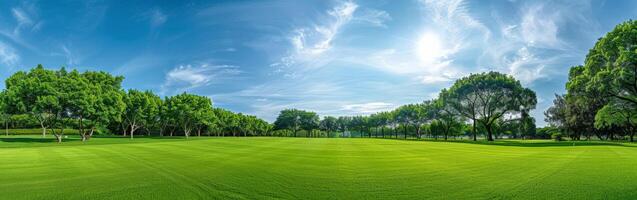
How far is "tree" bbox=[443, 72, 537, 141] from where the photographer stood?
59125 mm

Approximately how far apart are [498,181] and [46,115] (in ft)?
189

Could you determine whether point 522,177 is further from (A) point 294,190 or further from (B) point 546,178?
(A) point 294,190

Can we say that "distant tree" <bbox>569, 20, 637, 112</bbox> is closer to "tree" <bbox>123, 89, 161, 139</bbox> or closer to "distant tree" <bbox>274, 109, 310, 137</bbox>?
"tree" <bbox>123, 89, 161, 139</bbox>

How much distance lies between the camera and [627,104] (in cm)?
4078

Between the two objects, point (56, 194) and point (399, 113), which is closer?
point (56, 194)

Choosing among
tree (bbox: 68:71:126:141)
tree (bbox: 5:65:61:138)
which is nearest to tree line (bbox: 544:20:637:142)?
tree (bbox: 68:71:126:141)

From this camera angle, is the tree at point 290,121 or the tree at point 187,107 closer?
the tree at point 187,107

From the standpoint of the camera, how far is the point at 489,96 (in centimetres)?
6050

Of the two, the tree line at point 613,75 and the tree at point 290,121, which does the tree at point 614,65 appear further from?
the tree at point 290,121

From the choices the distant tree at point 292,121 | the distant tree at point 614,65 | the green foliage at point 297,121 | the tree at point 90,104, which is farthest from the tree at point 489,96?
the distant tree at point 292,121

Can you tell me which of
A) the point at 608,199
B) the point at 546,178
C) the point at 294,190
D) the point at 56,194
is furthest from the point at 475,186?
the point at 56,194

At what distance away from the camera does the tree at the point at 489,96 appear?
59125mm

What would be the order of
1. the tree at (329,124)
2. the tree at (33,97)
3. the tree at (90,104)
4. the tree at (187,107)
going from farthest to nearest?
the tree at (329,124)
the tree at (187,107)
the tree at (90,104)
the tree at (33,97)

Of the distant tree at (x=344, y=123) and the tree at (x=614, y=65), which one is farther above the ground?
the tree at (x=614, y=65)
